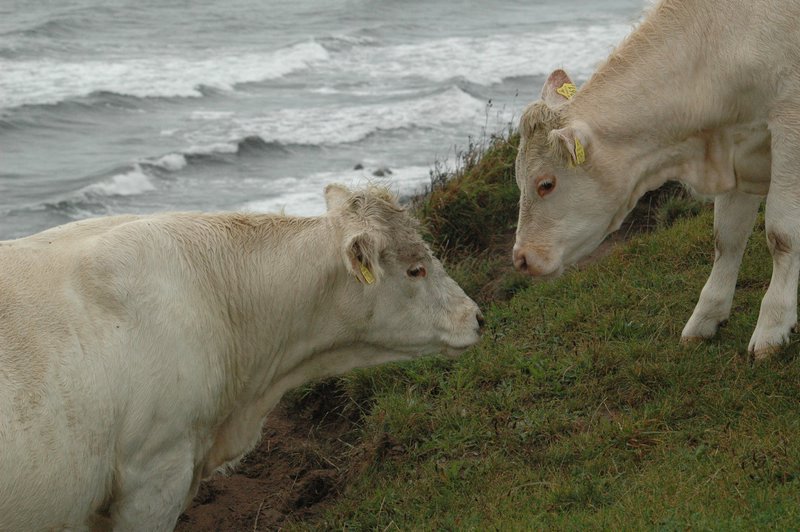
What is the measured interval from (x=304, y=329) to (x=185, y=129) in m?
15.7

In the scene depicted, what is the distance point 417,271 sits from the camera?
5.94m

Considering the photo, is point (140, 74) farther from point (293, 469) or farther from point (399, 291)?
point (399, 291)

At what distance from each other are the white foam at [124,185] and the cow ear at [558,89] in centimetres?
1101

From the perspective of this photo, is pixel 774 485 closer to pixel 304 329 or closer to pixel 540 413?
pixel 540 413

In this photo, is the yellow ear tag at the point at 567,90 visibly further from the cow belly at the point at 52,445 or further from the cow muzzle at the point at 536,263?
the cow belly at the point at 52,445

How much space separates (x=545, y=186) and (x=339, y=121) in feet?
48.6

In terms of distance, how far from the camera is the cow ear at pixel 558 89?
6818 millimetres

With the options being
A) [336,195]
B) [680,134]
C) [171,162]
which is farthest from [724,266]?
[171,162]

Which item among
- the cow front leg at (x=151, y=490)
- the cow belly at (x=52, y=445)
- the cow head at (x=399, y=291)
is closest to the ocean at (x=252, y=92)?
the cow head at (x=399, y=291)

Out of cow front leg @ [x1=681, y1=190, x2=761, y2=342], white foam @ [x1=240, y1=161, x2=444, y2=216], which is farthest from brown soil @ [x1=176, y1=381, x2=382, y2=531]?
white foam @ [x1=240, y1=161, x2=444, y2=216]

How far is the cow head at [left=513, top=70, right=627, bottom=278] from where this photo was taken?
21.2 feet

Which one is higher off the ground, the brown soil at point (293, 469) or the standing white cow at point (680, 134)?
the standing white cow at point (680, 134)

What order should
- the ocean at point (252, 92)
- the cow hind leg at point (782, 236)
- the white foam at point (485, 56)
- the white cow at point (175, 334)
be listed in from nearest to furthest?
the white cow at point (175, 334), the cow hind leg at point (782, 236), the ocean at point (252, 92), the white foam at point (485, 56)

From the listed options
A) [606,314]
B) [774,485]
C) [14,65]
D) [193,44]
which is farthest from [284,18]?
[774,485]
